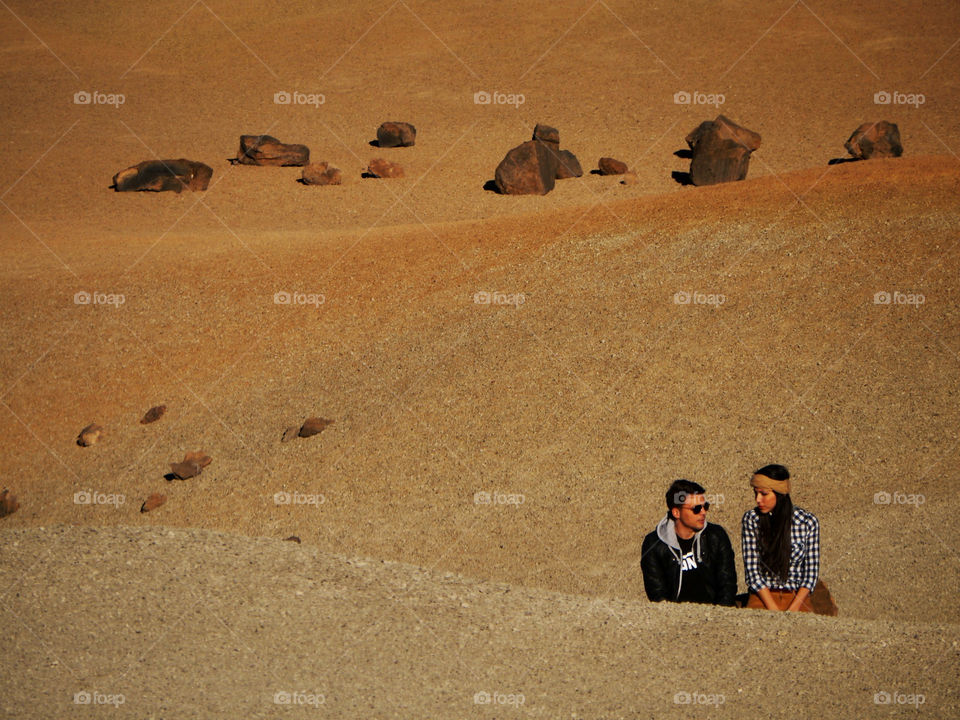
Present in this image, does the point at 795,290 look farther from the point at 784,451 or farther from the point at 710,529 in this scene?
the point at 710,529

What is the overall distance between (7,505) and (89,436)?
141 cm

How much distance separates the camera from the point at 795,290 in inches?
514

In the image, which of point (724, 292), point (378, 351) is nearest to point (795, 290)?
point (724, 292)

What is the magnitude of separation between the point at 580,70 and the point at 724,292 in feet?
65.4

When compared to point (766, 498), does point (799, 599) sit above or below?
below
